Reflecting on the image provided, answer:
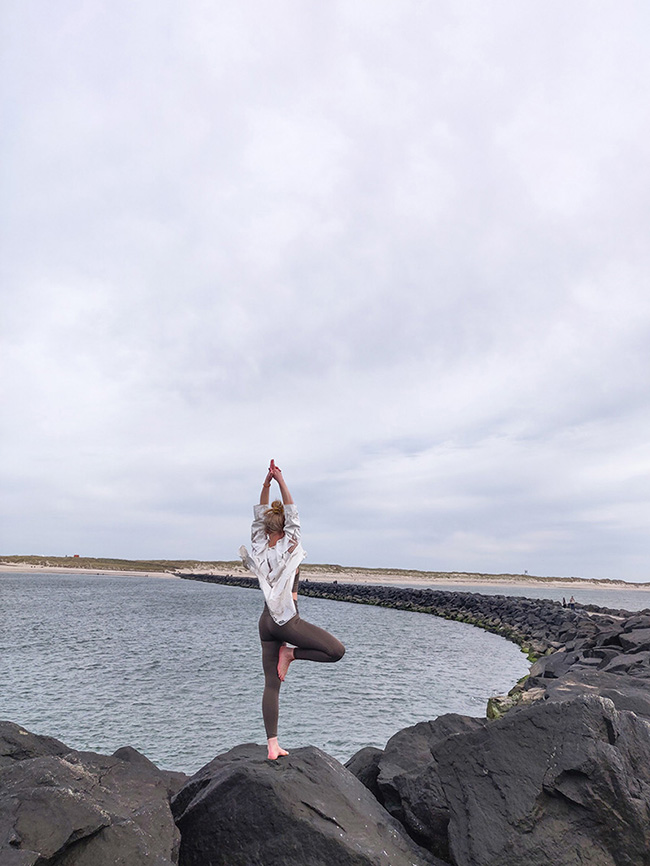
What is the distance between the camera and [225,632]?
31.2 meters

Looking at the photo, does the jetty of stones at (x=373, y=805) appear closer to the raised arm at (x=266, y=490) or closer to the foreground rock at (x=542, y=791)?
the foreground rock at (x=542, y=791)

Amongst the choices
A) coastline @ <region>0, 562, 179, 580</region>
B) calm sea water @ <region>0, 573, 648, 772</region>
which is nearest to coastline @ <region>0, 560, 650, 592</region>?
coastline @ <region>0, 562, 179, 580</region>

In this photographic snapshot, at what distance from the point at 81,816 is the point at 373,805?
272 cm

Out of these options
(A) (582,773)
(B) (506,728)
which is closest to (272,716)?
(B) (506,728)

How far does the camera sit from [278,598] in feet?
18.0

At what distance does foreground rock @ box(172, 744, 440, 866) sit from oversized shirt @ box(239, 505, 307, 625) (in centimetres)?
138

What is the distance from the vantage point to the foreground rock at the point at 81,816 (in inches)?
162

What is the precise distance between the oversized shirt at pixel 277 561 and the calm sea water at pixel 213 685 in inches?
268

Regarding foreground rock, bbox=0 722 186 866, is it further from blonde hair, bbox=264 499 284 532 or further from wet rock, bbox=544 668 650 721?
wet rock, bbox=544 668 650 721

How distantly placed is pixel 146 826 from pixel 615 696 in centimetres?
570

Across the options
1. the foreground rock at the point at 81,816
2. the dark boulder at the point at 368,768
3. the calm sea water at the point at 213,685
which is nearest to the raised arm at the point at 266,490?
the foreground rock at the point at 81,816

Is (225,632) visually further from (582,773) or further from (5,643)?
(582,773)

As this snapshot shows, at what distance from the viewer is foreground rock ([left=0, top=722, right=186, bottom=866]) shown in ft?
13.5

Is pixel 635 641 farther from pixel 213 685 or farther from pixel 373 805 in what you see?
pixel 373 805
